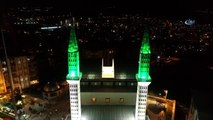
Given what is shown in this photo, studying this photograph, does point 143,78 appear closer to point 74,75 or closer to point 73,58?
point 74,75

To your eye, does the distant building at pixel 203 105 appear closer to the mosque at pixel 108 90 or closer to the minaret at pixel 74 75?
the mosque at pixel 108 90

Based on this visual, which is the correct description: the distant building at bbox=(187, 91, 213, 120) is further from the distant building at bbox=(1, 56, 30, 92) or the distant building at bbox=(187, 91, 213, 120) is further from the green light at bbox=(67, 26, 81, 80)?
the distant building at bbox=(1, 56, 30, 92)

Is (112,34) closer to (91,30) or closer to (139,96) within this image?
(91,30)

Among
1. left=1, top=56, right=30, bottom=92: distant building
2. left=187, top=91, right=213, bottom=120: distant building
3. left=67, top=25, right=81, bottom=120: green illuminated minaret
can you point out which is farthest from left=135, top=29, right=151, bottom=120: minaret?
left=1, top=56, right=30, bottom=92: distant building

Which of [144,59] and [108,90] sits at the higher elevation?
[144,59]

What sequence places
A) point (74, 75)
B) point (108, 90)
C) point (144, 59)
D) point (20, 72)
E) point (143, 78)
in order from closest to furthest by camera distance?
point (144, 59) → point (143, 78) → point (74, 75) → point (108, 90) → point (20, 72)

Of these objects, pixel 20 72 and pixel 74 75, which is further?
pixel 20 72

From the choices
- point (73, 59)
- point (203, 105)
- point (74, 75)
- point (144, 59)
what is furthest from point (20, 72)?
point (203, 105)

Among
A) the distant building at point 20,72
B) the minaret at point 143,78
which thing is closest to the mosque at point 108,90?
the minaret at point 143,78

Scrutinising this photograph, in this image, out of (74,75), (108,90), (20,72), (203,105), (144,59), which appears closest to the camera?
(203,105)
